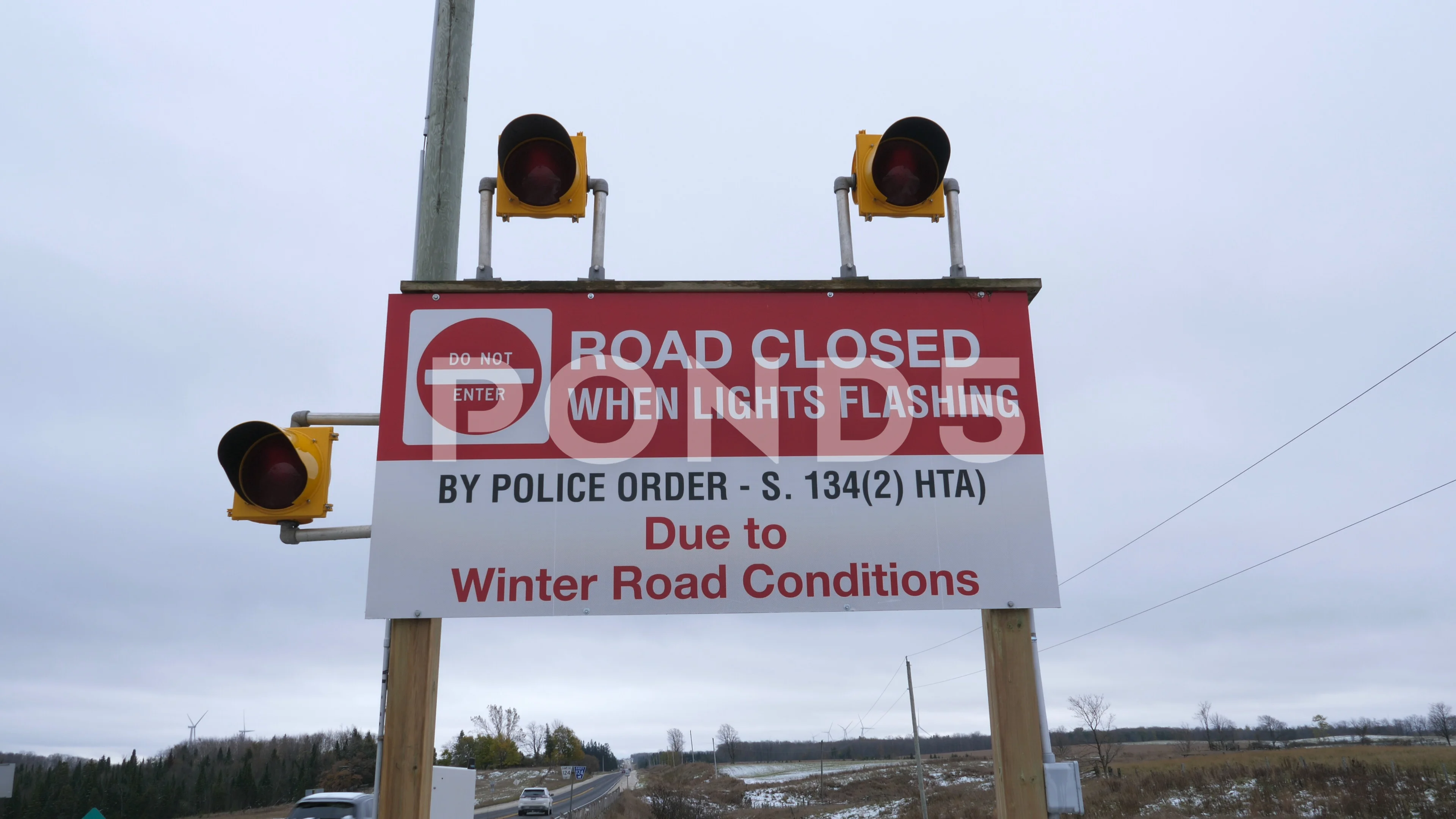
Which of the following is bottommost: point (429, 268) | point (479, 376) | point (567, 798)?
point (567, 798)

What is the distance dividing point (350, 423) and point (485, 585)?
46.5 inches

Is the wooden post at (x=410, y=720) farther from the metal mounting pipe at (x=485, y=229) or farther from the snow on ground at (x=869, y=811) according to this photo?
the snow on ground at (x=869, y=811)

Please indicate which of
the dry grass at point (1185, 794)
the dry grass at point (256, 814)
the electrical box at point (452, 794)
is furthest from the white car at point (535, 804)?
the electrical box at point (452, 794)

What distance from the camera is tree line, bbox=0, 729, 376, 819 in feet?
181

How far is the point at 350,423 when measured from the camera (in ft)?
15.9

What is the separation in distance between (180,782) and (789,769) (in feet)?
206

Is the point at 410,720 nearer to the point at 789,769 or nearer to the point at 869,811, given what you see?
the point at 869,811

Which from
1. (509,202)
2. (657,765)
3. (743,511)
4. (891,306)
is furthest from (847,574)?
(657,765)

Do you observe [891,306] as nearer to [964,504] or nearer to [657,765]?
[964,504]

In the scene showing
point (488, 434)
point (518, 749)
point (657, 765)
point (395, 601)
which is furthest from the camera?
point (657, 765)

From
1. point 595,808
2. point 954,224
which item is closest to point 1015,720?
point 954,224

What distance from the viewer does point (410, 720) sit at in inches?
167

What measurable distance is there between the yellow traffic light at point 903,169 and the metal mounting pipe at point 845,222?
3.3 inches

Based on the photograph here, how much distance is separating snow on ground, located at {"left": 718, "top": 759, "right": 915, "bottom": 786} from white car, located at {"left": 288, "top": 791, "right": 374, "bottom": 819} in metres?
65.3
